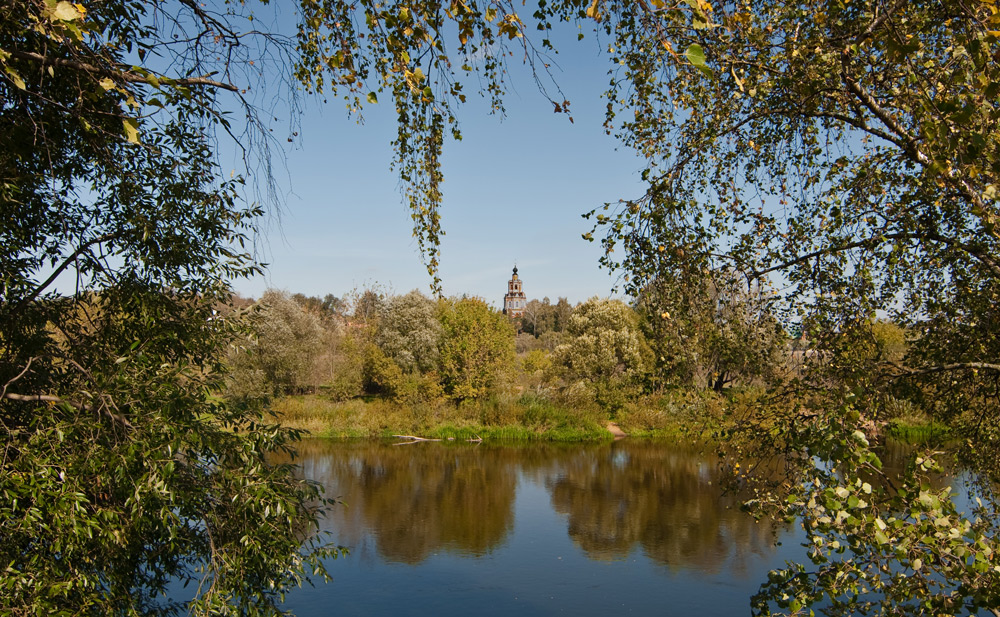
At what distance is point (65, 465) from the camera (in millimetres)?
3254

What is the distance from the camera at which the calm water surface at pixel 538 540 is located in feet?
35.2

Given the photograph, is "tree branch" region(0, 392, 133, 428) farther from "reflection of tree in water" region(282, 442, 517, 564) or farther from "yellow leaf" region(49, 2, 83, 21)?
"reflection of tree in water" region(282, 442, 517, 564)

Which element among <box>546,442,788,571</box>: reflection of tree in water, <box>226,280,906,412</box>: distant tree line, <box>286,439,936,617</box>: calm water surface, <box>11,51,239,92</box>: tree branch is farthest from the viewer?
<box>226,280,906,412</box>: distant tree line

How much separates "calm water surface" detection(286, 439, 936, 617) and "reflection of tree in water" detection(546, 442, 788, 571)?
0.04 m

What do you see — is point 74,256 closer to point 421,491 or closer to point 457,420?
point 421,491

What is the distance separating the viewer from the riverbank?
87.9 feet

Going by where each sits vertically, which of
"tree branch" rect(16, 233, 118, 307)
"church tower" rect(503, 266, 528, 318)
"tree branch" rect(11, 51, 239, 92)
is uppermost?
"church tower" rect(503, 266, 528, 318)

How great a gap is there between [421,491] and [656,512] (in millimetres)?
6283

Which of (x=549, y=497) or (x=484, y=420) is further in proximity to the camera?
(x=484, y=420)

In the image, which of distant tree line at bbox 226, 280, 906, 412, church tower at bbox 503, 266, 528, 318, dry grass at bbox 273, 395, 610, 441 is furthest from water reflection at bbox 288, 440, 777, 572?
church tower at bbox 503, 266, 528, 318

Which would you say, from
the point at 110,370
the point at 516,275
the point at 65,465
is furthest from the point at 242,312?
the point at 516,275

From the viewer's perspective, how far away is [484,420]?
27.6 meters

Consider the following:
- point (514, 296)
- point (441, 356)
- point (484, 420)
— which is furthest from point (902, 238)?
point (514, 296)

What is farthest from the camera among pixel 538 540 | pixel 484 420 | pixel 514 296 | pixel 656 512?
pixel 514 296
